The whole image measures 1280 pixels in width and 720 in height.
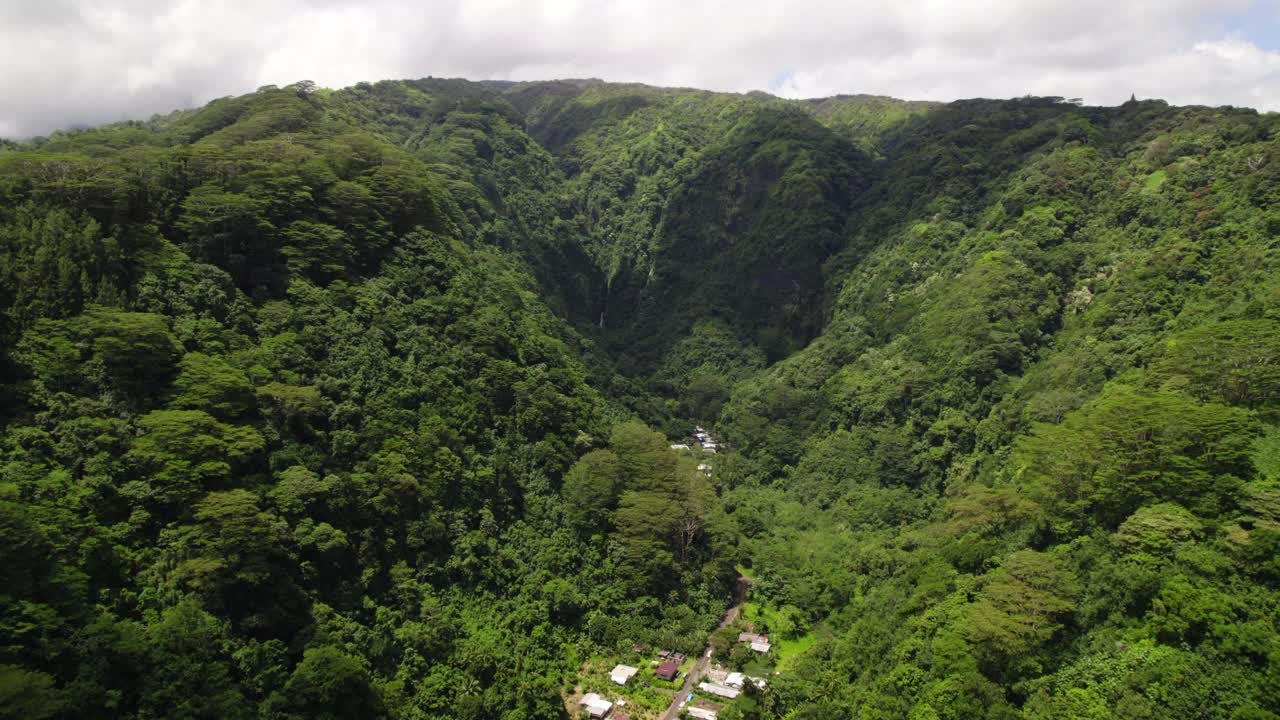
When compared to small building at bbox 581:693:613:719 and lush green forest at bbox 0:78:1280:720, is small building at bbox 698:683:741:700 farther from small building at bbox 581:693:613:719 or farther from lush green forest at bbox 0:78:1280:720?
small building at bbox 581:693:613:719

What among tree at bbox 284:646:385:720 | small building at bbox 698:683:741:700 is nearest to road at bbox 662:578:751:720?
small building at bbox 698:683:741:700

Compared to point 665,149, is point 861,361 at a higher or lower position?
lower

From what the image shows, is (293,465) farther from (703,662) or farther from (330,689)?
(703,662)

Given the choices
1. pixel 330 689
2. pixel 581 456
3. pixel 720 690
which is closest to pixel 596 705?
pixel 720 690

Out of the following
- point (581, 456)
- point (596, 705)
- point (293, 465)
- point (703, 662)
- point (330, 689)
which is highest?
point (293, 465)

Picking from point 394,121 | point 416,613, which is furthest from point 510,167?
point 416,613

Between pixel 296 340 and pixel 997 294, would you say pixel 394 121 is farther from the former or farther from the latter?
pixel 997 294

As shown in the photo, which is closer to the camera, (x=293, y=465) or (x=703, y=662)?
(x=293, y=465)
